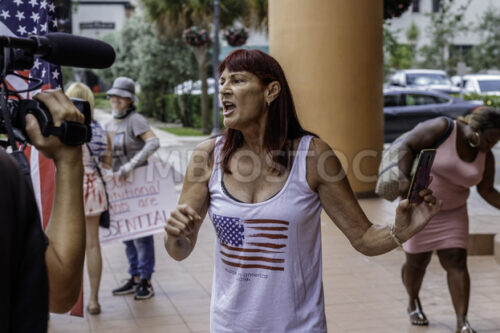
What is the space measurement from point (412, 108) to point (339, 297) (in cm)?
1543

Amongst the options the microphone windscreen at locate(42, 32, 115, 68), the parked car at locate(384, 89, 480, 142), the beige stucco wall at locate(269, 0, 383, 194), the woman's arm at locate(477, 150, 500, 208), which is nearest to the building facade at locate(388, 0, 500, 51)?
the parked car at locate(384, 89, 480, 142)

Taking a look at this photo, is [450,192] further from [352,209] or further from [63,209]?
[63,209]

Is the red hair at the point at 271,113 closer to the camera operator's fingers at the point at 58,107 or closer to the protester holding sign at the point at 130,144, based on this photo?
the camera operator's fingers at the point at 58,107

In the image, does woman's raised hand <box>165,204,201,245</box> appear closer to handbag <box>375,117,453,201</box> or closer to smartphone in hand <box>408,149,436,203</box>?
smartphone in hand <box>408,149,436,203</box>

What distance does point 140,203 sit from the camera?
6.66m

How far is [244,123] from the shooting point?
296 cm

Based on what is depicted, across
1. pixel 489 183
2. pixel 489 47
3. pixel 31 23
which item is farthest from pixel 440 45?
pixel 31 23

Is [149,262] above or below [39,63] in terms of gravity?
below

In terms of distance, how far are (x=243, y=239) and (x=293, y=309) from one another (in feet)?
1.04

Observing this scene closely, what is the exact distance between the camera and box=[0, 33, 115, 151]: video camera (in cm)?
162

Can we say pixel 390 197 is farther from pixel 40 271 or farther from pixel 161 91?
pixel 161 91

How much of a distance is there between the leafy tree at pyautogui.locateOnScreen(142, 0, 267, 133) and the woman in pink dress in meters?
22.0

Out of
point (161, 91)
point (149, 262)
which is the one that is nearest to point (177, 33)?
point (161, 91)

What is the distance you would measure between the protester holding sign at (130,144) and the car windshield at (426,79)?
77.8 ft
